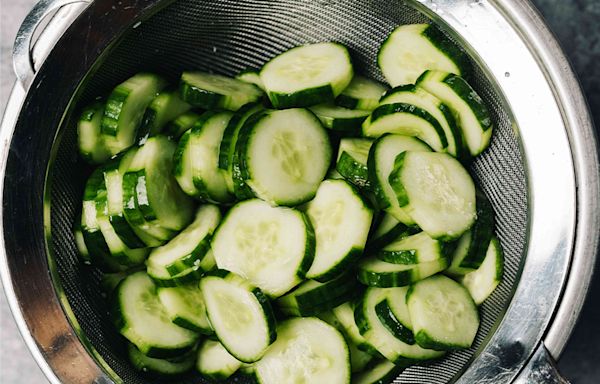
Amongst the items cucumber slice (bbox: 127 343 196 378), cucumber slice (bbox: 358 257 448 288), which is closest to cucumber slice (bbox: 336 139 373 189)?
cucumber slice (bbox: 358 257 448 288)

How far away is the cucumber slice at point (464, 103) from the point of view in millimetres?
1695

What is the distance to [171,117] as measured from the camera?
1.95 m

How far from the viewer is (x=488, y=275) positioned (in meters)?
1.77

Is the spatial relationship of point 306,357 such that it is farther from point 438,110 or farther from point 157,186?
point 438,110

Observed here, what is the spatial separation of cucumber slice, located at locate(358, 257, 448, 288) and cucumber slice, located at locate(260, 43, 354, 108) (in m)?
0.44

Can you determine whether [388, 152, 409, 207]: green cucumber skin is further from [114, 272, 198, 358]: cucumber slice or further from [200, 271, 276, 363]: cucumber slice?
[114, 272, 198, 358]: cucumber slice

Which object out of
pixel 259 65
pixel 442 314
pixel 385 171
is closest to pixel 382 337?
pixel 442 314

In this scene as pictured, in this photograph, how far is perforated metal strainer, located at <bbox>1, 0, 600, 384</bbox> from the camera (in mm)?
1587

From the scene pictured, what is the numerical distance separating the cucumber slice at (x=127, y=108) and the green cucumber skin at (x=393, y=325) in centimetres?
78

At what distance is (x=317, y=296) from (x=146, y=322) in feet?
1.48

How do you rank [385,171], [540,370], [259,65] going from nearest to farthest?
[540,370], [385,171], [259,65]

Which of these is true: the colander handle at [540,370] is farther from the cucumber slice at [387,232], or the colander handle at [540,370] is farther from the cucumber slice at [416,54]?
the cucumber slice at [416,54]

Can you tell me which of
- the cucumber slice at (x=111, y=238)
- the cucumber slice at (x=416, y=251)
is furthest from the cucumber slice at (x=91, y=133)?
the cucumber slice at (x=416, y=251)

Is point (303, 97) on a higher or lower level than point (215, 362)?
higher
